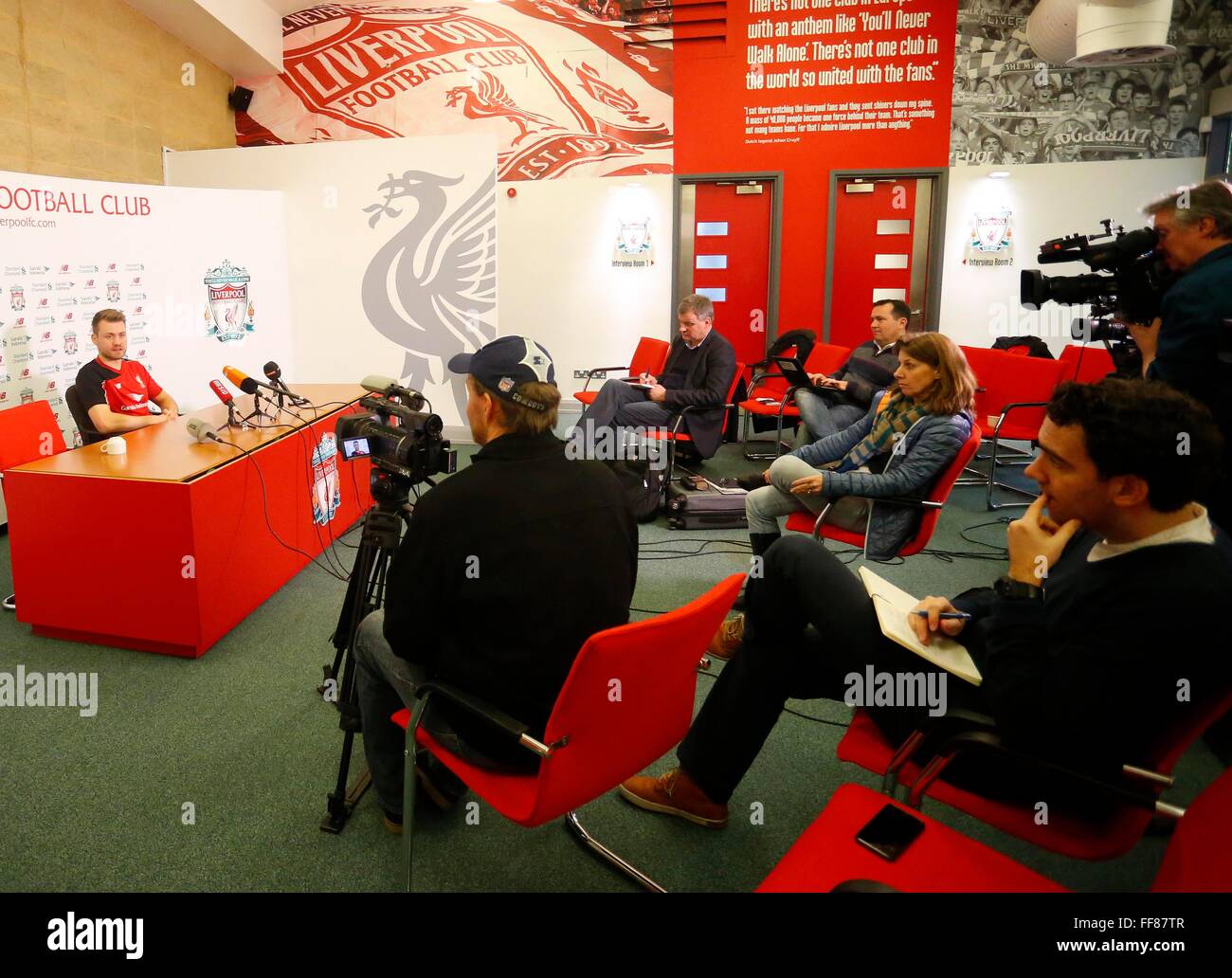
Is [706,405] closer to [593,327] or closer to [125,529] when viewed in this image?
[593,327]

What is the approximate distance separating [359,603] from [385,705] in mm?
301

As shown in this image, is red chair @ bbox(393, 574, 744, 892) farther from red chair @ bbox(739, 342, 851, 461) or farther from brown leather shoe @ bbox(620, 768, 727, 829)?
red chair @ bbox(739, 342, 851, 461)

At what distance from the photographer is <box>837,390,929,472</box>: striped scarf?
3.34 m

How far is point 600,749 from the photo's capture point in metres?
1.62

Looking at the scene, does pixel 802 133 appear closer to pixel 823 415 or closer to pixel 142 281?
pixel 823 415

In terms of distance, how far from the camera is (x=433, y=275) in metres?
6.51

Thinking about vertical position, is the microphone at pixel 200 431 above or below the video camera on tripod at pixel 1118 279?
below

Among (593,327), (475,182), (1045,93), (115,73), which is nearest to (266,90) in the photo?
(115,73)

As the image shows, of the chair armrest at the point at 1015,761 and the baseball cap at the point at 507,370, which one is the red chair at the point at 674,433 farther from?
the chair armrest at the point at 1015,761

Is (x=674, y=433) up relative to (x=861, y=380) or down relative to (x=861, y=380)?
down

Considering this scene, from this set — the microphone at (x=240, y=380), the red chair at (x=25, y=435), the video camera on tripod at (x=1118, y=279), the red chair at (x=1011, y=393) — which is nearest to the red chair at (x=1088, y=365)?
the red chair at (x=1011, y=393)

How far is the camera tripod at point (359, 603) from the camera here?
2.16 metres

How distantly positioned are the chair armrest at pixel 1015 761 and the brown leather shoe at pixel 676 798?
0.66 m
